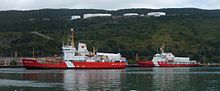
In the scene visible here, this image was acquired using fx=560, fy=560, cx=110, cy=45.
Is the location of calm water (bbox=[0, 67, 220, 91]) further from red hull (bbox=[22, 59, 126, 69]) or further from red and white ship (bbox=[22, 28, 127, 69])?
red and white ship (bbox=[22, 28, 127, 69])

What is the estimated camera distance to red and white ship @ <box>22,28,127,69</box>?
140 m

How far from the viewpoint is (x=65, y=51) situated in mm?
143375

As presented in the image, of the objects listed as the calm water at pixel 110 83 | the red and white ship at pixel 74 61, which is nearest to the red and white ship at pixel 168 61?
the red and white ship at pixel 74 61

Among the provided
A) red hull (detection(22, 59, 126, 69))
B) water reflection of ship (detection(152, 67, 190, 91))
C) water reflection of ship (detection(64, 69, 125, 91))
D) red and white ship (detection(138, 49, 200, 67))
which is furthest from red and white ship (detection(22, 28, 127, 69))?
water reflection of ship (detection(152, 67, 190, 91))

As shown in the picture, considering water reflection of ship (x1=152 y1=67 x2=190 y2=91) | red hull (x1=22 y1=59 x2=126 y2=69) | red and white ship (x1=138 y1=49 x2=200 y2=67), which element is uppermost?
water reflection of ship (x1=152 y1=67 x2=190 y2=91)

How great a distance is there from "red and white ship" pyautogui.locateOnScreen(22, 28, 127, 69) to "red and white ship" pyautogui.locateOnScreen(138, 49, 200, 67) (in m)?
32.0

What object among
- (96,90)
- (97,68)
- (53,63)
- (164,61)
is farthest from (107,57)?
(96,90)

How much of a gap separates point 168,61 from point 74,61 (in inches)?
2123

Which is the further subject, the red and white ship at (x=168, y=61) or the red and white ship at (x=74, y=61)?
the red and white ship at (x=168, y=61)

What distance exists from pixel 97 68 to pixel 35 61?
17.0 meters

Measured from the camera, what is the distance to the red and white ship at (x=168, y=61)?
184000 millimetres

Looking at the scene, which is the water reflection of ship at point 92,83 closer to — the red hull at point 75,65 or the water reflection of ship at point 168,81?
the water reflection of ship at point 168,81

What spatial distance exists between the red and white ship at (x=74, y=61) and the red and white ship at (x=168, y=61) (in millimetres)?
31992

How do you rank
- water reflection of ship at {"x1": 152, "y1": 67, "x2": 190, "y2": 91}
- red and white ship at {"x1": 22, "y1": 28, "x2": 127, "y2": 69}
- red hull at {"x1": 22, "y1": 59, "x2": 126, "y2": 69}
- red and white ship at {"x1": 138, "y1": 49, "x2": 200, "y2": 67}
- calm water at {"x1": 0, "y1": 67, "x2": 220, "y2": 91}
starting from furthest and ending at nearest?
red and white ship at {"x1": 138, "y1": 49, "x2": 200, "y2": 67}, red and white ship at {"x1": 22, "y1": 28, "x2": 127, "y2": 69}, red hull at {"x1": 22, "y1": 59, "x2": 126, "y2": 69}, water reflection of ship at {"x1": 152, "y1": 67, "x2": 190, "y2": 91}, calm water at {"x1": 0, "y1": 67, "x2": 220, "y2": 91}
